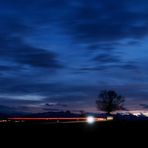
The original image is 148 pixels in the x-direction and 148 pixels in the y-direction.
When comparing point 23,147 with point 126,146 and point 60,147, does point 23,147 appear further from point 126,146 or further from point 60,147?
point 126,146

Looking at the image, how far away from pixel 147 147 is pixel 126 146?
1.87 m

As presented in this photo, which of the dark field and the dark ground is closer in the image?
the dark ground

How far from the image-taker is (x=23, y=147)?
29125mm

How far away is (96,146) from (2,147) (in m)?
6.67

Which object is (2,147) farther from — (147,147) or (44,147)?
(147,147)

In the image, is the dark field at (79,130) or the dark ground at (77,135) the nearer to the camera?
the dark ground at (77,135)

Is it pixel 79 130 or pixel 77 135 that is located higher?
pixel 79 130

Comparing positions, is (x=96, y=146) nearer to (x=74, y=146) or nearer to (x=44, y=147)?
(x=74, y=146)

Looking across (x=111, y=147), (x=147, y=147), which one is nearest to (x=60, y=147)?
(x=111, y=147)

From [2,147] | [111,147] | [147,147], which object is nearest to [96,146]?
[111,147]

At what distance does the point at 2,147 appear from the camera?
29031 mm

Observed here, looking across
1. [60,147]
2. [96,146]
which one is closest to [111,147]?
[96,146]

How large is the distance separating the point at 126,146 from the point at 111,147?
4.94 ft

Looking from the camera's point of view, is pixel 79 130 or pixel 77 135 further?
pixel 79 130
